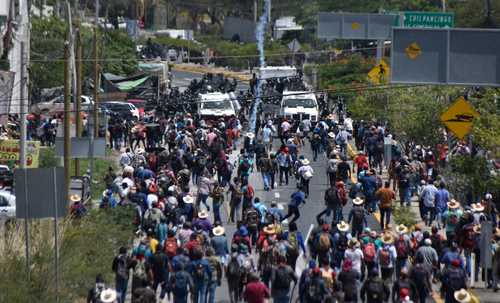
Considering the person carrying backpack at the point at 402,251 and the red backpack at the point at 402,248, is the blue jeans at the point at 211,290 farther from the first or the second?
the red backpack at the point at 402,248

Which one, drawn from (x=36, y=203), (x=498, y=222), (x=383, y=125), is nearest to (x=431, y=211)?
(x=498, y=222)

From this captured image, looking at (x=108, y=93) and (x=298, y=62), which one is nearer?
(x=108, y=93)

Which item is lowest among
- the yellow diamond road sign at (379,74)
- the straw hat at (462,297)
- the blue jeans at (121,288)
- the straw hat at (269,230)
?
the blue jeans at (121,288)

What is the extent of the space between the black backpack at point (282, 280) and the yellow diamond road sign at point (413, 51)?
9.23m

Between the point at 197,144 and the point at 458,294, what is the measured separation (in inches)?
957

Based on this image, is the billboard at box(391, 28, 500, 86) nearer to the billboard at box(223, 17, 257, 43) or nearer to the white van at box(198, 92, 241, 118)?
the white van at box(198, 92, 241, 118)

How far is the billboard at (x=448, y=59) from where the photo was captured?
108 ft

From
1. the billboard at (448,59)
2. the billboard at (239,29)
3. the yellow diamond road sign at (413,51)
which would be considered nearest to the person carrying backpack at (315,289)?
the billboard at (448,59)

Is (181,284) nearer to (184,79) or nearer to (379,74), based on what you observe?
(379,74)

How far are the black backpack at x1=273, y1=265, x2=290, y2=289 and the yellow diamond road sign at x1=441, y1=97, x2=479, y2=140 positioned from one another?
899 centimetres

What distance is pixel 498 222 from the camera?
34.8 m

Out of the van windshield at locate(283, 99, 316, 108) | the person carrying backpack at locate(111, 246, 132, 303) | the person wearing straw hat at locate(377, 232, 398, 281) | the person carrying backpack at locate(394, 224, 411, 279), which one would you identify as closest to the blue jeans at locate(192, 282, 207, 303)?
the person carrying backpack at locate(111, 246, 132, 303)

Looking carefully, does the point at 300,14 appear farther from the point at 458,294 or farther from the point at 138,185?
the point at 458,294

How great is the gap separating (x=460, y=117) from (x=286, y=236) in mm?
6832
